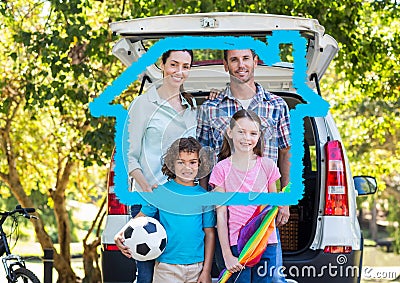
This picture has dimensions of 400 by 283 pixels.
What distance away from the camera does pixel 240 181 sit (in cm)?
479

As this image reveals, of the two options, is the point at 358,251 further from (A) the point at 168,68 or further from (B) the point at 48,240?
(B) the point at 48,240

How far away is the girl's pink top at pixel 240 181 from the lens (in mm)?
4793

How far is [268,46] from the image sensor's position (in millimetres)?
4844

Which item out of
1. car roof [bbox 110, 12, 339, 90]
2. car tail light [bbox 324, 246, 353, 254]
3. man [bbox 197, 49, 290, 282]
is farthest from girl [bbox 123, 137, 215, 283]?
car tail light [bbox 324, 246, 353, 254]

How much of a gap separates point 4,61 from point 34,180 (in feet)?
7.42

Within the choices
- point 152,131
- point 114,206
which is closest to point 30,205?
point 114,206

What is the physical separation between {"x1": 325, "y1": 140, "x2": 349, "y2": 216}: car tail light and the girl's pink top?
0.88 meters

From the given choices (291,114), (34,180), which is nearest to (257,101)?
(291,114)

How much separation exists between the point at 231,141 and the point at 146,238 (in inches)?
28.1

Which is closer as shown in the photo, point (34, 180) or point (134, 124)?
point (134, 124)

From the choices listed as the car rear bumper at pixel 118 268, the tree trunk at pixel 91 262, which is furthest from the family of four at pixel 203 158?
the tree trunk at pixel 91 262

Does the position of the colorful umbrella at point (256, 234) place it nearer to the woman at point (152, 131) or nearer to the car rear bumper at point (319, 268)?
the woman at point (152, 131)

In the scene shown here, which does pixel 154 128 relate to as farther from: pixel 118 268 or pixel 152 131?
pixel 118 268

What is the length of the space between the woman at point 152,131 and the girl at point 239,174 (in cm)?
29
